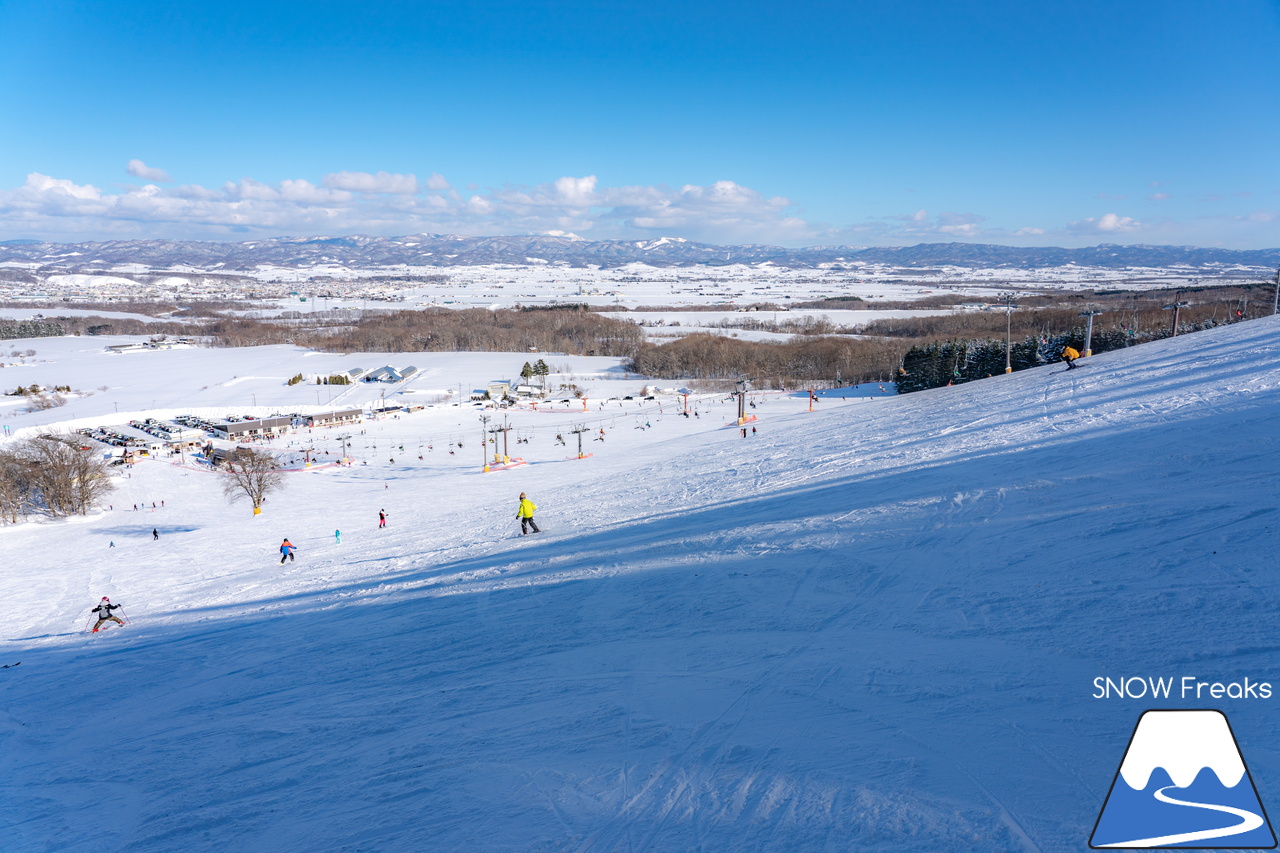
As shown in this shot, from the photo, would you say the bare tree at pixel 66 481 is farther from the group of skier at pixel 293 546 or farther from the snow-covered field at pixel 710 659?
the group of skier at pixel 293 546

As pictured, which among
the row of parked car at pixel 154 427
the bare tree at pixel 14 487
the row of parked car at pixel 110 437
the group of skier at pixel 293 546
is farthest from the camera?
the row of parked car at pixel 154 427

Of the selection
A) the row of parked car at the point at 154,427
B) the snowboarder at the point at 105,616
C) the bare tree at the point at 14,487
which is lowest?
the row of parked car at the point at 154,427

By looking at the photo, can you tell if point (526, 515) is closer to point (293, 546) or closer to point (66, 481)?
point (293, 546)

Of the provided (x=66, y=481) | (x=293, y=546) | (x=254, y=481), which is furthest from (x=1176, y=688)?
(x=66, y=481)

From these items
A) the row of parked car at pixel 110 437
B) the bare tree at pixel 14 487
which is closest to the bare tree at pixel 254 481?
the bare tree at pixel 14 487

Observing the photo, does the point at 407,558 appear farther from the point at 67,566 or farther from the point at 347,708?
the point at 67,566

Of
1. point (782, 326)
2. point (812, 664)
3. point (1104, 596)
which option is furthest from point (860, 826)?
point (782, 326)

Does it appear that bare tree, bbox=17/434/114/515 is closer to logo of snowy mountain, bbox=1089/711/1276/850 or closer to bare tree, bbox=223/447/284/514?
bare tree, bbox=223/447/284/514
